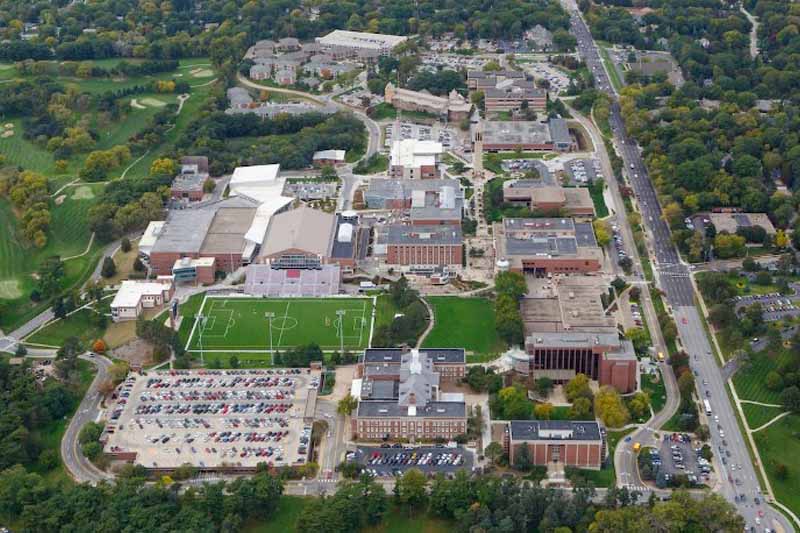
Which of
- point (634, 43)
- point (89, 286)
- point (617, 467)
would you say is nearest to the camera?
point (617, 467)

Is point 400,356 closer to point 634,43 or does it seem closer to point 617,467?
point 617,467

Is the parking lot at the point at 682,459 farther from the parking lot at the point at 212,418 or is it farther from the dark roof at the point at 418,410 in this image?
the parking lot at the point at 212,418

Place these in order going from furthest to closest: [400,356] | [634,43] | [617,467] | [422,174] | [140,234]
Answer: [634,43], [422,174], [140,234], [400,356], [617,467]

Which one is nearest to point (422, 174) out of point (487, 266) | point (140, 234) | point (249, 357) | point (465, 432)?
point (487, 266)

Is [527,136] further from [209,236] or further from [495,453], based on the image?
[495,453]

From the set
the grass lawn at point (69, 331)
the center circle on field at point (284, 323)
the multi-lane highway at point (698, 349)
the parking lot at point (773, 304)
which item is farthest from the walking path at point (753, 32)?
the grass lawn at point (69, 331)

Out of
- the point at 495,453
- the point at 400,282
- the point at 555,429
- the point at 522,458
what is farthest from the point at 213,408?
the point at 555,429

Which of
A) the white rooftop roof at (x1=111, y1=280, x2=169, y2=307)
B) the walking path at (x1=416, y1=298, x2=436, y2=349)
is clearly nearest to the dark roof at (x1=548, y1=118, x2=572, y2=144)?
the walking path at (x1=416, y1=298, x2=436, y2=349)
